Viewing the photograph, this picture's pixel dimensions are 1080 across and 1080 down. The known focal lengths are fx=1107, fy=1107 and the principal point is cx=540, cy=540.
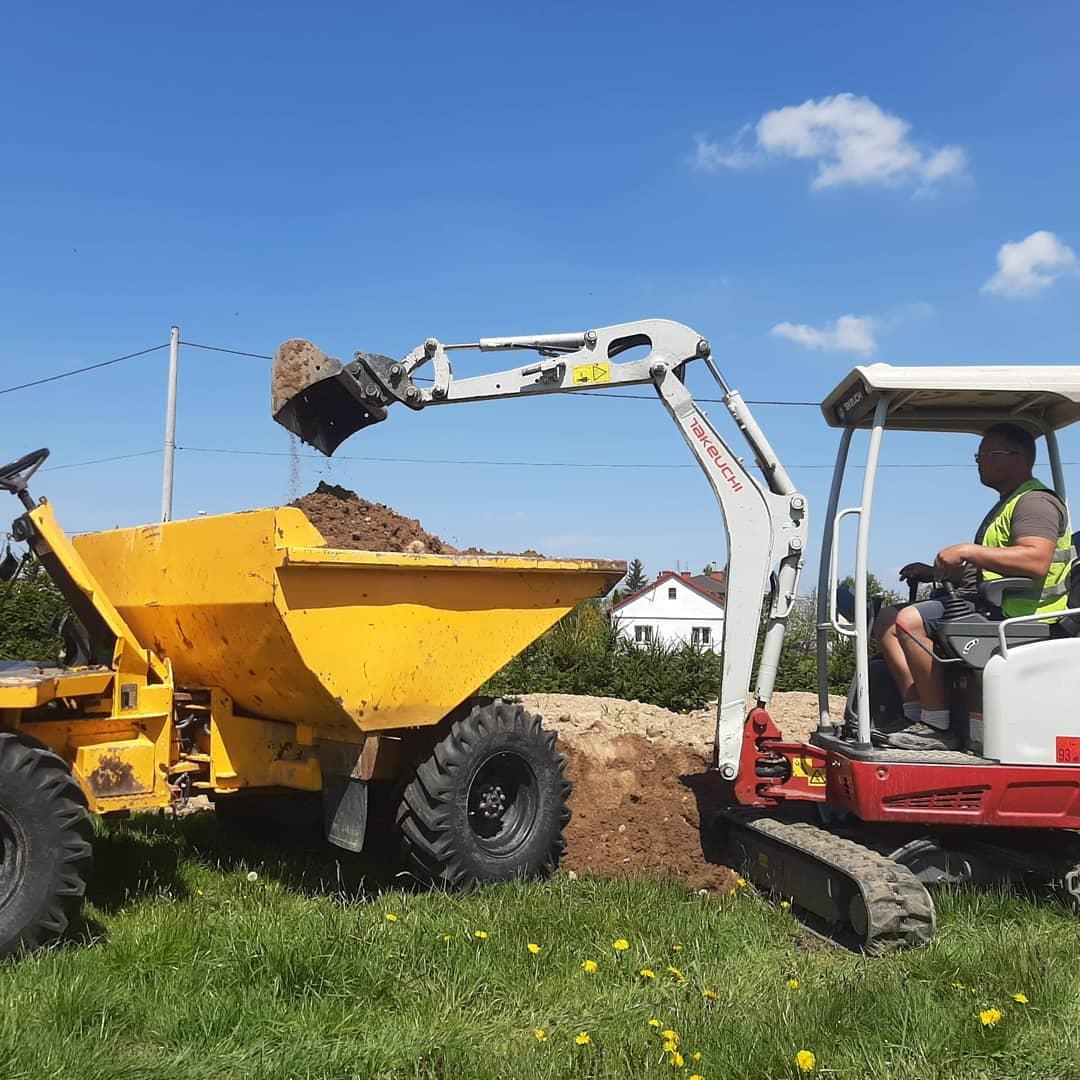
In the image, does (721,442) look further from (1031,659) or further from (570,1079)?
(570,1079)

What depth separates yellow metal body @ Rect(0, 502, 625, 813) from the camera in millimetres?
4766

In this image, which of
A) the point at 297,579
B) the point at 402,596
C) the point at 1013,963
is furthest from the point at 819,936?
the point at 297,579

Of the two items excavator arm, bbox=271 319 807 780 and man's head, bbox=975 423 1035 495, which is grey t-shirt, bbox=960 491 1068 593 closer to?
man's head, bbox=975 423 1035 495

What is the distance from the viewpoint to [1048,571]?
5.25 m

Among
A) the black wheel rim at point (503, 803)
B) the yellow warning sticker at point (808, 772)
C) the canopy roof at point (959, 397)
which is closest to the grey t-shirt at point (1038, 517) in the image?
the canopy roof at point (959, 397)

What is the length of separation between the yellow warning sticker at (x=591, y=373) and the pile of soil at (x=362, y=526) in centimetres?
107

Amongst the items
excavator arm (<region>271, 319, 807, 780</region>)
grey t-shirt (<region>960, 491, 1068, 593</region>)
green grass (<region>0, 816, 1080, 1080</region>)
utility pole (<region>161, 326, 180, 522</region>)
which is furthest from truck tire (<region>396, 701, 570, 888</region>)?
utility pole (<region>161, 326, 180, 522</region>)

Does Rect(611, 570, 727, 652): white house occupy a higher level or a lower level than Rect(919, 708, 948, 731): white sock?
higher

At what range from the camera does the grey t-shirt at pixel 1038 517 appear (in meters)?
5.27

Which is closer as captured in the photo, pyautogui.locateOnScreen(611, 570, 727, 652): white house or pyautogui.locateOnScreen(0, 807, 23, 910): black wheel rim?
pyautogui.locateOnScreen(0, 807, 23, 910): black wheel rim

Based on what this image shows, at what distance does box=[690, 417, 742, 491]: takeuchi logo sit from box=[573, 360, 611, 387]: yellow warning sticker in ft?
1.84

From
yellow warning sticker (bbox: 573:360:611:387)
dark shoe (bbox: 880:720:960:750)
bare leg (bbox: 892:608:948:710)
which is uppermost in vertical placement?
yellow warning sticker (bbox: 573:360:611:387)

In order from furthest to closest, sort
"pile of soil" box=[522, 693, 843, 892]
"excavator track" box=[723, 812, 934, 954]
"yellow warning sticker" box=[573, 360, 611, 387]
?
"yellow warning sticker" box=[573, 360, 611, 387]
"pile of soil" box=[522, 693, 843, 892]
"excavator track" box=[723, 812, 934, 954]

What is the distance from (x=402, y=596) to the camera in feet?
16.9
